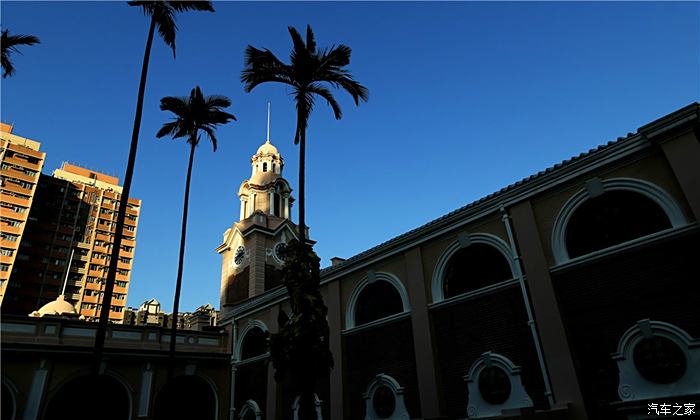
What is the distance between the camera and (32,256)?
67.2 m

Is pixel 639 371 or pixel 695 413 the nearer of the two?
pixel 695 413

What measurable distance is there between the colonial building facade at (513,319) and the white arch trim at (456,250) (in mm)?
46

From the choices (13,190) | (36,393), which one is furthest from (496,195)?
(13,190)

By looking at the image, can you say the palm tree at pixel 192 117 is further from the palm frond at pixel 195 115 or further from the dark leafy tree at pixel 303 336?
the dark leafy tree at pixel 303 336

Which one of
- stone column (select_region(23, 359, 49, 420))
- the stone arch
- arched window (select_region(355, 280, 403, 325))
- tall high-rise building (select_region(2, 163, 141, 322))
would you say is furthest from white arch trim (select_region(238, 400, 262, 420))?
tall high-rise building (select_region(2, 163, 141, 322))

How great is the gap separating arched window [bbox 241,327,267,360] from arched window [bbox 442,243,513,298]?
44.5 ft

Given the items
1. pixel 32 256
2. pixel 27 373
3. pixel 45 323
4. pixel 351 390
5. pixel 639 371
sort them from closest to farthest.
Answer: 1. pixel 639 371
2. pixel 351 390
3. pixel 27 373
4. pixel 45 323
5. pixel 32 256

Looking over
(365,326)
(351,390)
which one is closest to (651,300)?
(365,326)

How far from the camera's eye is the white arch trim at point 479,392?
13.7 m

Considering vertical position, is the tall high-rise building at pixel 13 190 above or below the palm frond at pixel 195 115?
above

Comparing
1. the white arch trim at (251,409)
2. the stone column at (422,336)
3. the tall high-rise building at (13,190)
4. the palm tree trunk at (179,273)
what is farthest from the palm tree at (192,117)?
the tall high-rise building at (13,190)

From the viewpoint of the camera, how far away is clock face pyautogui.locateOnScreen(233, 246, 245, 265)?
36.3 metres

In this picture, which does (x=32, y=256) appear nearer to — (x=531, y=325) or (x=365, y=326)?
(x=365, y=326)

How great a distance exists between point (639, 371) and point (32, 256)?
261 feet
